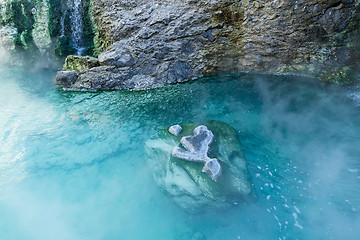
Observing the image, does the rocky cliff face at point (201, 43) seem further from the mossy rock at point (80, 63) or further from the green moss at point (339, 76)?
the mossy rock at point (80, 63)

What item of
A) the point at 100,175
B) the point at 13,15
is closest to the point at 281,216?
the point at 100,175

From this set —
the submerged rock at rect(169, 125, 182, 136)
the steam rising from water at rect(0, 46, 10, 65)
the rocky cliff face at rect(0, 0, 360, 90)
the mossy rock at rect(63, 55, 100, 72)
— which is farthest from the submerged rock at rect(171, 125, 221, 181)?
the steam rising from water at rect(0, 46, 10, 65)

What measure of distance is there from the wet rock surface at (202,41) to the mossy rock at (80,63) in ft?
1.03

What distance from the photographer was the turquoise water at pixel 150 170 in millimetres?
2359

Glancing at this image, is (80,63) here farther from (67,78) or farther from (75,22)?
(75,22)

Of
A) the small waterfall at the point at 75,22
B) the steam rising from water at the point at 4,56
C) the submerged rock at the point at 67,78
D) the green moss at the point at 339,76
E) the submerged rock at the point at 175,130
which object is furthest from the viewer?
the steam rising from water at the point at 4,56

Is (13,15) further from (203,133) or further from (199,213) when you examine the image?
(199,213)

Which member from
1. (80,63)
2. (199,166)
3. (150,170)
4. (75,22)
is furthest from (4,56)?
(199,166)

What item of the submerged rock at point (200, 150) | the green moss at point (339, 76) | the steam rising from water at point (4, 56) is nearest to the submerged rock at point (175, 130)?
the submerged rock at point (200, 150)

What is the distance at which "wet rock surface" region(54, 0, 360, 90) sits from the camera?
17.9ft

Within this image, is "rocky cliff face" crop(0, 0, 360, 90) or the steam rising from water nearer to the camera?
"rocky cliff face" crop(0, 0, 360, 90)

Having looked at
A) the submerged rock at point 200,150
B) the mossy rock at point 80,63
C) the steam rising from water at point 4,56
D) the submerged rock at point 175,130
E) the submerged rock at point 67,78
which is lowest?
the steam rising from water at point 4,56

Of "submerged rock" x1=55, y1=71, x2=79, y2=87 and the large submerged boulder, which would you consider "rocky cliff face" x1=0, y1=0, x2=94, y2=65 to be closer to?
"submerged rock" x1=55, y1=71, x2=79, y2=87

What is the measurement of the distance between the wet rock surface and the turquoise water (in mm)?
767
